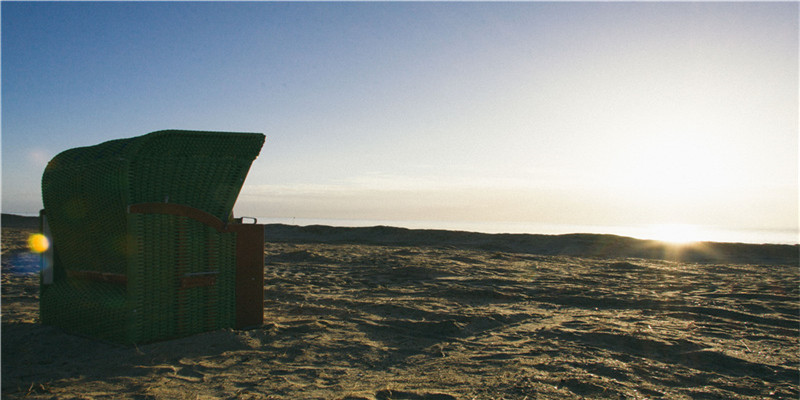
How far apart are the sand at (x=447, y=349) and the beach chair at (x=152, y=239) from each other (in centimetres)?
24

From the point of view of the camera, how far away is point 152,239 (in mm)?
4195

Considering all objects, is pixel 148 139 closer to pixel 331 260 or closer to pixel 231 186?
pixel 231 186

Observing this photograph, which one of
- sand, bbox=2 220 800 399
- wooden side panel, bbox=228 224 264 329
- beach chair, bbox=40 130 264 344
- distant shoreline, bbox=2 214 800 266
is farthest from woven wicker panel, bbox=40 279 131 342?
distant shoreline, bbox=2 214 800 266

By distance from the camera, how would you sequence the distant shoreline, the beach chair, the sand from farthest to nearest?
the distant shoreline → the beach chair → the sand

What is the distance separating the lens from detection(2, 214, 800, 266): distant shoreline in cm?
1563

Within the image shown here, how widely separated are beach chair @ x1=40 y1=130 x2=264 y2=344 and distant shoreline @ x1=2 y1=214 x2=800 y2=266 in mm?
13332

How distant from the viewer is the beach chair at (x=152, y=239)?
13.5ft

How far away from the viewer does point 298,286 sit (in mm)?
8031

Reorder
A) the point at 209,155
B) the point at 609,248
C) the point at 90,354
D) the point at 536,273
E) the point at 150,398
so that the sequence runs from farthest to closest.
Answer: the point at 609,248
the point at 536,273
the point at 209,155
the point at 90,354
the point at 150,398

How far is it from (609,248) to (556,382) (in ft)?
50.5

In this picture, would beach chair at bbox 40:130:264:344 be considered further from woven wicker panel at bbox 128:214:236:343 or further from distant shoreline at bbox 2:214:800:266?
distant shoreline at bbox 2:214:800:266

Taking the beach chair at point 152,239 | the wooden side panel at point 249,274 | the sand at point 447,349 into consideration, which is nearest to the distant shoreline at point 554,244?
the sand at point 447,349

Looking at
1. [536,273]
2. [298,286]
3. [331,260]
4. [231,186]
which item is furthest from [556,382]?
[331,260]

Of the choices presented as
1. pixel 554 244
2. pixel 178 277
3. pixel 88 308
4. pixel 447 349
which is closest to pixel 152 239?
pixel 178 277
